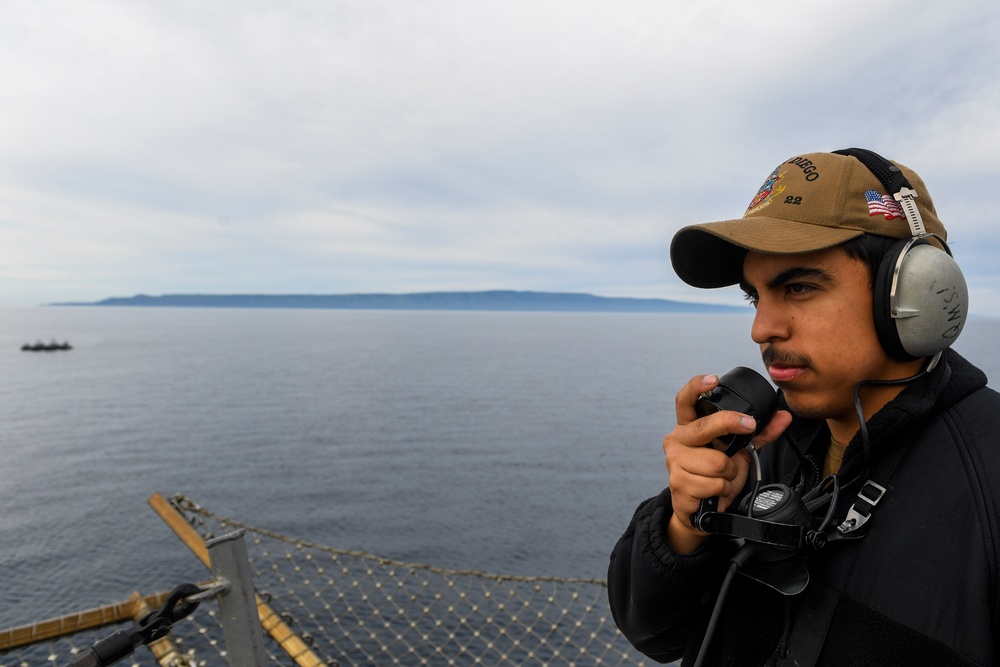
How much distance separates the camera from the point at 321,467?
33.9 metres

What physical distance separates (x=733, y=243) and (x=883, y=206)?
0.40 meters

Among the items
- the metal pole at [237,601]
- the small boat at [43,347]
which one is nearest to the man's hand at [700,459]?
the metal pole at [237,601]

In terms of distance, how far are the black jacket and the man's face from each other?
12 cm

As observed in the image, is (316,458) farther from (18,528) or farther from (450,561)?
(450,561)

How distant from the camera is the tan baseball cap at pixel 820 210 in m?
1.63

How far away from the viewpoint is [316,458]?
35656 mm

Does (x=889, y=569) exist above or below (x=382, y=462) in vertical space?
above

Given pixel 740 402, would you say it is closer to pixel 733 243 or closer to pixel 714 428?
pixel 714 428

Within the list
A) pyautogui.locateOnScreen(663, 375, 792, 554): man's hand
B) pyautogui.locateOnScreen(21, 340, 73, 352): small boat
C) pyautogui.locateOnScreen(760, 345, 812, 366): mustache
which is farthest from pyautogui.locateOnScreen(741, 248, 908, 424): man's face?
pyautogui.locateOnScreen(21, 340, 73, 352): small boat

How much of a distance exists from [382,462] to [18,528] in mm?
16631

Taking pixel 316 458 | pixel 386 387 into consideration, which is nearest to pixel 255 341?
pixel 386 387

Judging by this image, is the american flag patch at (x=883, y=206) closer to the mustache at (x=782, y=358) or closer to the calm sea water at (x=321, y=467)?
the mustache at (x=782, y=358)

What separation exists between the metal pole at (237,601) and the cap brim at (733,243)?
7.92 ft

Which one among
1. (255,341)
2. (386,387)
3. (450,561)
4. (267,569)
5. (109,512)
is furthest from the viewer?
(255,341)
